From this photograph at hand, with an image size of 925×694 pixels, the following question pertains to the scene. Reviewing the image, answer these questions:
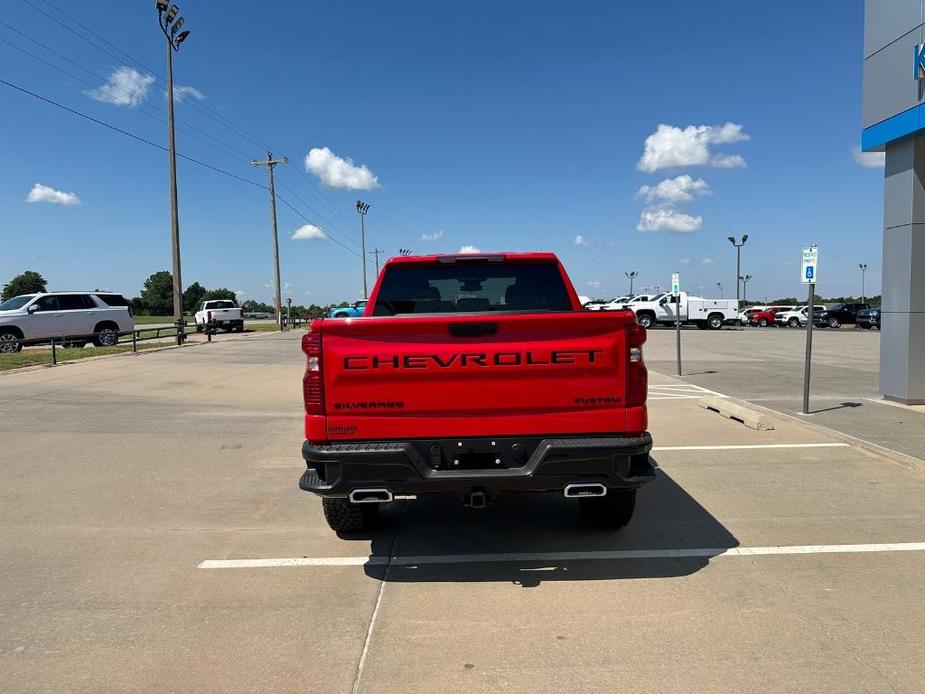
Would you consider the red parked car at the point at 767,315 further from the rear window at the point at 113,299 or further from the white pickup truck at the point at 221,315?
the rear window at the point at 113,299

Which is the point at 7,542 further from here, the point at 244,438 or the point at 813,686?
the point at 813,686

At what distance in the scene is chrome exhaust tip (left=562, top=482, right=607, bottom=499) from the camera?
3.77 meters

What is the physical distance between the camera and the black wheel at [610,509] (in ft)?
15.1

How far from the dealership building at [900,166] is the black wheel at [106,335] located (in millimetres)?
23171

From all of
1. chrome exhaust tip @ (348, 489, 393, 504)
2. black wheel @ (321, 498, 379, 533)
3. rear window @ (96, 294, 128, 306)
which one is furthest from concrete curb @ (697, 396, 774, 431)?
rear window @ (96, 294, 128, 306)

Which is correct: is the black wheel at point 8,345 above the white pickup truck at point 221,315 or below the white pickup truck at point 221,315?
below

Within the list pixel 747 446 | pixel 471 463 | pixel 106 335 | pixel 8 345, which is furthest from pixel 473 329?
pixel 106 335

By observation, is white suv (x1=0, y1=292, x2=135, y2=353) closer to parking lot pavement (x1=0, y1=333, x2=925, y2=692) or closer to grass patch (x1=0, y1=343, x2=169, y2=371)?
grass patch (x1=0, y1=343, x2=169, y2=371)

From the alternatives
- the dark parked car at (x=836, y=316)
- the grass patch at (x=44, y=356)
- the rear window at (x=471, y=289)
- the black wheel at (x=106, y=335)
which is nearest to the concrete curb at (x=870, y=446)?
the rear window at (x=471, y=289)

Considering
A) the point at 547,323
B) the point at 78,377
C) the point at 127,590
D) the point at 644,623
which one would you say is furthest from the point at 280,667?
the point at 78,377

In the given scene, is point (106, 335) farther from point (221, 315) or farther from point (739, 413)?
point (739, 413)

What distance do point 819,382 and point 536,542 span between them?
11.2m

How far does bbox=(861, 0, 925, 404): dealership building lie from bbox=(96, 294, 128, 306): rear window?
2375 cm

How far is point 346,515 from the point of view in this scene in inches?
185
